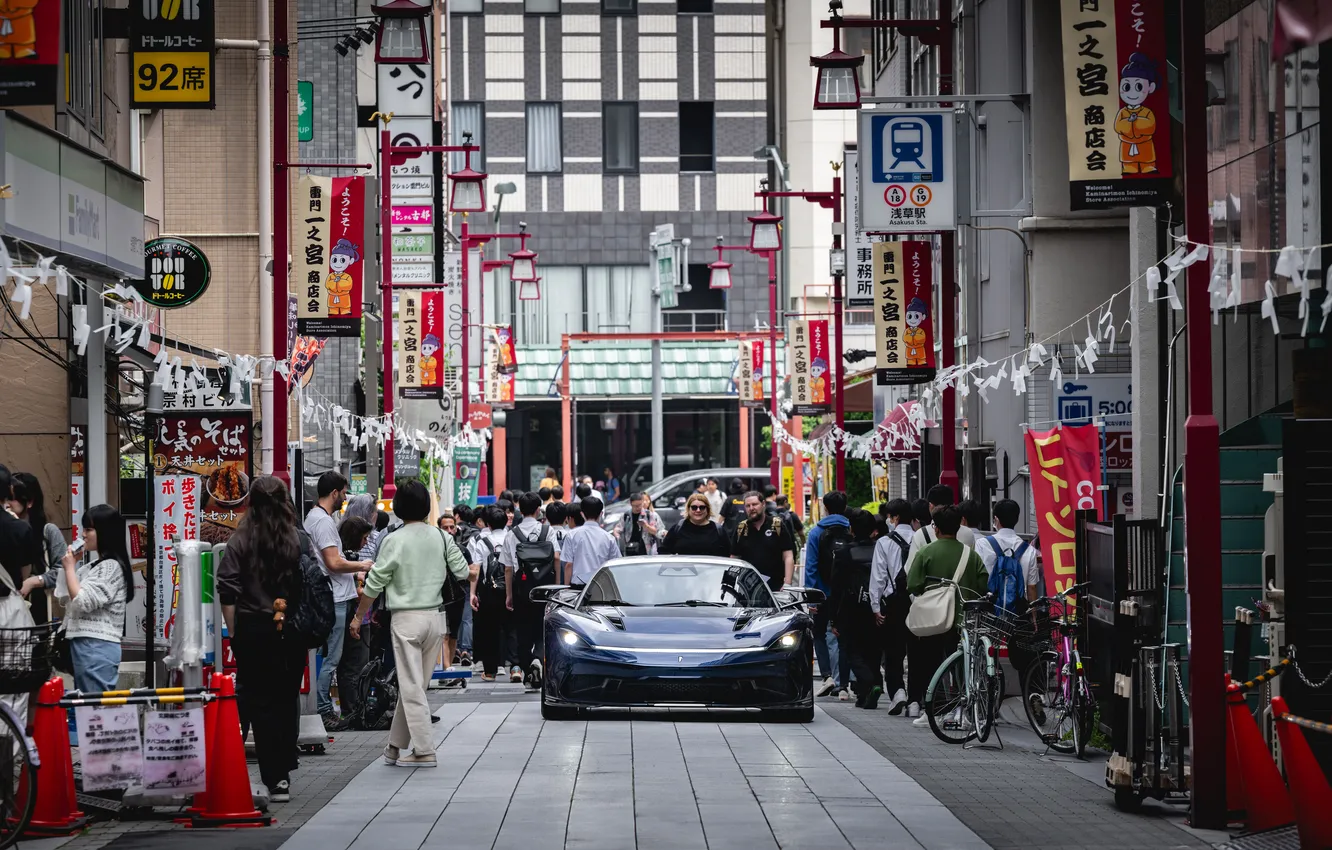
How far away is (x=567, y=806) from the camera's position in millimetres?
10539

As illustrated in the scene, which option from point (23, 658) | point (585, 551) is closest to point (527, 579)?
point (585, 551)

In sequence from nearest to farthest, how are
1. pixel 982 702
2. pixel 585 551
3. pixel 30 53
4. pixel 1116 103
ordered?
1. pixel 30 53
2. pixel 982 702
3. pixel 1116 103
4. pixel 585 551

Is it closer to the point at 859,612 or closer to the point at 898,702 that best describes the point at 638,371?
the point at 859,612

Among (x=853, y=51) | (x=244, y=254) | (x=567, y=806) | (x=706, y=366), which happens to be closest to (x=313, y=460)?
(x=244, y=254)

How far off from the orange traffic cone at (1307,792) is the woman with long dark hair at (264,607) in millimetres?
5554

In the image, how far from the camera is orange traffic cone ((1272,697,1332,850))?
28.2 feet

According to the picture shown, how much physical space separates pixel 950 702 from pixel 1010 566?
55.7 inches

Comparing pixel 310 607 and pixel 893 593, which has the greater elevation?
pixel 310 607

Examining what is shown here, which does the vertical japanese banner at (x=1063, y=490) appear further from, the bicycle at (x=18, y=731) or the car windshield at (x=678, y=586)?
the bicycle at (x=18, y=731)

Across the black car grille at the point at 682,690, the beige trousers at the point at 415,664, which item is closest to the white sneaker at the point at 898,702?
the black car grille at the point at 682,690

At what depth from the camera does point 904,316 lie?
2484 cm

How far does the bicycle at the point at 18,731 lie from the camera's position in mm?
8781

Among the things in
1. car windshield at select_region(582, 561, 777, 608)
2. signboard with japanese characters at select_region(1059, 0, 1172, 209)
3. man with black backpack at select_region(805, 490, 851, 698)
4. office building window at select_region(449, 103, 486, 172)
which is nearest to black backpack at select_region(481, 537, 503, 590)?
man with black backpack at select_region(805, 490, 851, 698)

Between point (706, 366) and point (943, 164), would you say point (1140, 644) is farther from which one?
point (706, 366)
